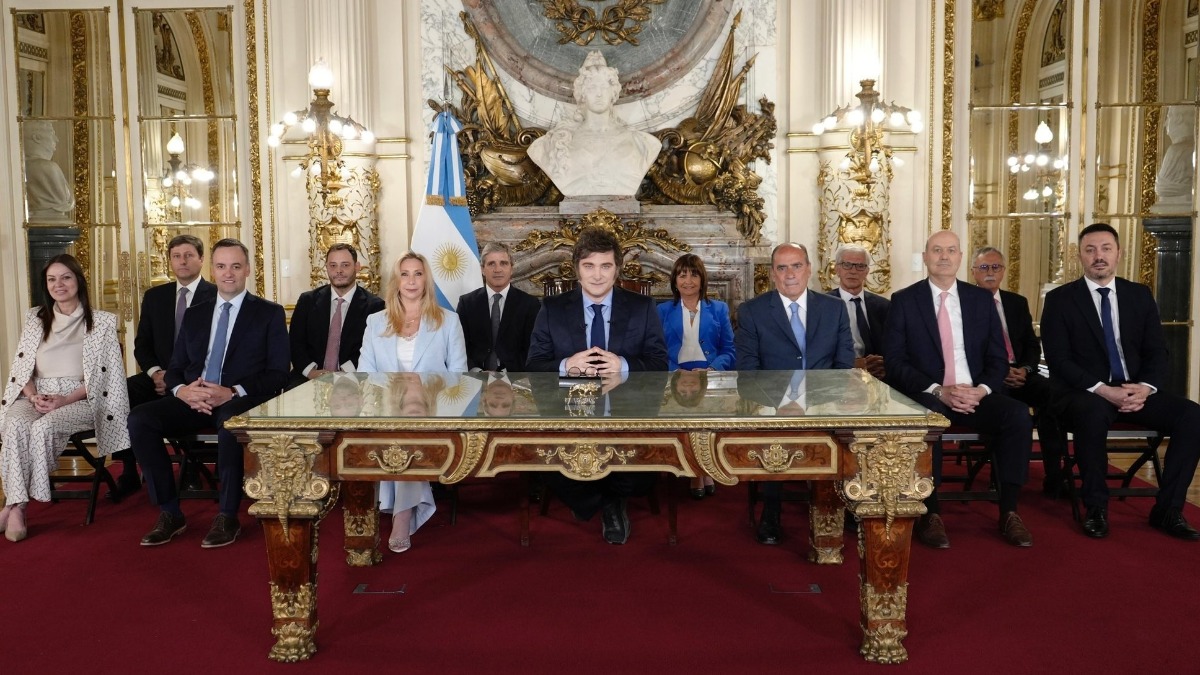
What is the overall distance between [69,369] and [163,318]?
0.61m

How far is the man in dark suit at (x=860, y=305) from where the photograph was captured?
552 centimetres

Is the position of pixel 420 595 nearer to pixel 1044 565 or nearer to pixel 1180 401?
pixel 1044 565

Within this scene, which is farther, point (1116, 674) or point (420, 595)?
point (420, 595)

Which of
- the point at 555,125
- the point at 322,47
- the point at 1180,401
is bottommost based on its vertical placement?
the point at 1180,401

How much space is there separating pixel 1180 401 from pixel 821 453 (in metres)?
2.70

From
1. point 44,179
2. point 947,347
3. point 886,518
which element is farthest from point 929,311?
point 44,179

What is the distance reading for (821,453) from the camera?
2.96 m

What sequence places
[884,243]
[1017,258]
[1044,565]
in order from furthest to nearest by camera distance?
1. [1017,258]
2. [884,243]
3. [1044,565]

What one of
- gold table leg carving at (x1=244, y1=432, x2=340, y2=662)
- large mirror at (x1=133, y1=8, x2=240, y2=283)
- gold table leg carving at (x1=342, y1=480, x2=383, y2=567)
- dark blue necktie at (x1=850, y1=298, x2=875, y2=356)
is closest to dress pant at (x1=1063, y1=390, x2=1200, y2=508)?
dark blue necktie at (x1=850, y1=298, x2=875, y2=356)

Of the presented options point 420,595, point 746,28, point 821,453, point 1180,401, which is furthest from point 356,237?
point 1180,401

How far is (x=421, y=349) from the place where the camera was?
439cm

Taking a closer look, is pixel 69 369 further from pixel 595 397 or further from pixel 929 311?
pixel 929 311

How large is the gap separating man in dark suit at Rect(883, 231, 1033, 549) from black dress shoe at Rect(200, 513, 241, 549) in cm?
319

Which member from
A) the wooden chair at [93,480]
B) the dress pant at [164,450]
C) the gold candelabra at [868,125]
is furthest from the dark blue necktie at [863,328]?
the wooden chair at [93,480]
